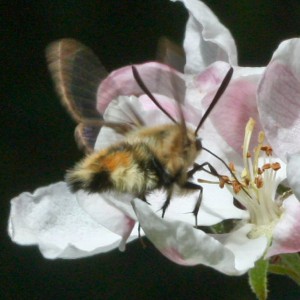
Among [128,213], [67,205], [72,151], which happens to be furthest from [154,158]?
[72,151]

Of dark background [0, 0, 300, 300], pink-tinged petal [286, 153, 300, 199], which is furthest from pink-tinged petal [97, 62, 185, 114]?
dark background [0, 0, 300, 300]

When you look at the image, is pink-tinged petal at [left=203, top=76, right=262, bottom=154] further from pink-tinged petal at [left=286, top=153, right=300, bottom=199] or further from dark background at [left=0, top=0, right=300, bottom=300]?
dark background at [left=0, top=0, right=300, bottom=300]

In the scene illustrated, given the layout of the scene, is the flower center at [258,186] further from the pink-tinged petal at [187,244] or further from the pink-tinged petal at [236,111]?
the pink-tinged petal at [187,244]

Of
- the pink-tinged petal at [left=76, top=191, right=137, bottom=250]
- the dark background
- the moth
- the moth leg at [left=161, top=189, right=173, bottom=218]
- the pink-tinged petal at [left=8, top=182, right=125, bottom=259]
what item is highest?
the moth

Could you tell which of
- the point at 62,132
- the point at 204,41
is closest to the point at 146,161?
the point at 204,41

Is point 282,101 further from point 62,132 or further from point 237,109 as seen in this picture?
point 62,132

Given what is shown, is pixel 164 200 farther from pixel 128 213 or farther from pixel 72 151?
pixel 72 151
